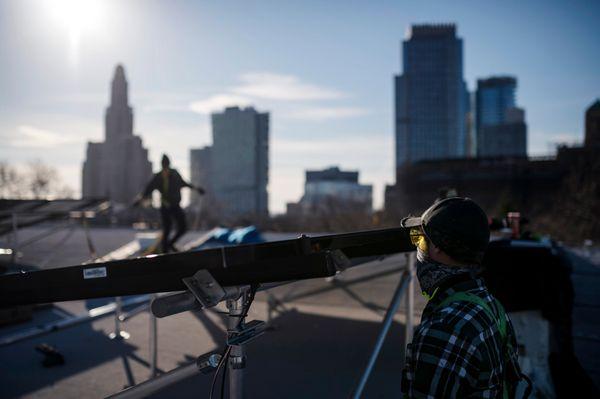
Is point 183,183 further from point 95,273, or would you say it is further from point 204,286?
point 204,286

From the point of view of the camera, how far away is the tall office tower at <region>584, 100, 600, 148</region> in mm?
47281

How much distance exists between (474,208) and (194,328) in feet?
20.5

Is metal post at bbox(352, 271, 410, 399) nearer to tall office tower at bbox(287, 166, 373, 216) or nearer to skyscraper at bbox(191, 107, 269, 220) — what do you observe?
tall office tower at bbox(287, 166, 373, 216)

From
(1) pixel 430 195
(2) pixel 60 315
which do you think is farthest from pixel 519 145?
(2) pixel 60 315

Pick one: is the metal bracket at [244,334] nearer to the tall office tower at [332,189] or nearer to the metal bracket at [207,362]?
the metal bracket at [207,362]

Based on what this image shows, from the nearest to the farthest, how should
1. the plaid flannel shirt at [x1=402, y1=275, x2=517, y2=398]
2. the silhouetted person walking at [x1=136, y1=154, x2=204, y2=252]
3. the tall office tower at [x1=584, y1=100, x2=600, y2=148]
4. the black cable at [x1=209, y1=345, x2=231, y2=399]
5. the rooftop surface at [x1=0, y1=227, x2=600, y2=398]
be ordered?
the plaid flannel shirt at [x1=402, y1=275, x2=517, y2=398]
the black cable at [x1=209, y1=345, x2=231, y2=399]
the rooftop surface at [x1=0, y1=227, x2=600, y2=398]
the silhouetted person walking at [x1=136, y1=154, x2=204, y2=252]
the tall office tower at [x1=584, y1=100, x2=600, y2=148]

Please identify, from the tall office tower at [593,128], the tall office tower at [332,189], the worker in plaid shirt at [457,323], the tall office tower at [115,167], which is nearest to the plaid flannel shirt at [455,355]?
the worker in plaid shirt at [457,323]

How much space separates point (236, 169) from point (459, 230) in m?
68.6

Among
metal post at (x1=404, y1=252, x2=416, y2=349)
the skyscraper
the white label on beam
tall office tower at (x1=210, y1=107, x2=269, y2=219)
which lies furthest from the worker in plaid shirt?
tall office tower at (x1=210, y1=107, x2=269, y2=219)

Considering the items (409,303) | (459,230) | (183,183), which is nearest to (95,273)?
(459,230)

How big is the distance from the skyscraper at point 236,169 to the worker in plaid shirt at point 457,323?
44.2 metres

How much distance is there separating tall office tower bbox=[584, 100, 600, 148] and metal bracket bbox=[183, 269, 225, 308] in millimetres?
49465

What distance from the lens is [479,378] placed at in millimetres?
1839

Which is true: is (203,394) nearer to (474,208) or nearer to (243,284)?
(243,284)
